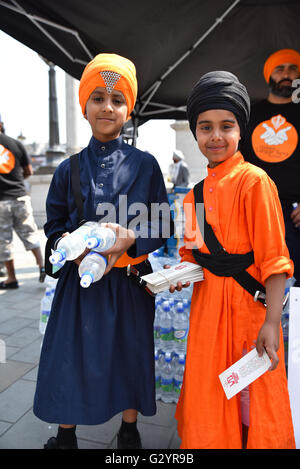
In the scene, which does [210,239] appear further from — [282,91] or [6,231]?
[6,231]

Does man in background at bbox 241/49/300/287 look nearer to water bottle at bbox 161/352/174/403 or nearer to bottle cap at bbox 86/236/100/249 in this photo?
water bottle at bbox 161/352/174/403

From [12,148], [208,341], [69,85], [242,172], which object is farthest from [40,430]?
[69,85]

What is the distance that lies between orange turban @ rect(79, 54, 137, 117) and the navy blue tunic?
0.85ft

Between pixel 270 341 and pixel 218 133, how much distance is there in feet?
2.98

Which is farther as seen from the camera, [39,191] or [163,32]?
[39,191]

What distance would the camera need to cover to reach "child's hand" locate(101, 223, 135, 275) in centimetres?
157

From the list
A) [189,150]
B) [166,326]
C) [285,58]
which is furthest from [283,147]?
[189,150]

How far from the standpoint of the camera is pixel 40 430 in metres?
2.26

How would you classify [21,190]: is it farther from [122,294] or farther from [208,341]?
[208,341]

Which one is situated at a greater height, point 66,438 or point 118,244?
point 118,244

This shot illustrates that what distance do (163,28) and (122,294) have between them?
2.70 metres

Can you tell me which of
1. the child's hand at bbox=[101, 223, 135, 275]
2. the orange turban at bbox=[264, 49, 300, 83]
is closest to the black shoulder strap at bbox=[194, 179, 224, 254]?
the child's hand at bbox=[101, 223, 135, 275]

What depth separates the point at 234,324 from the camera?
1529 mm

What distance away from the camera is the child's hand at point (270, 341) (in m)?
1.38
